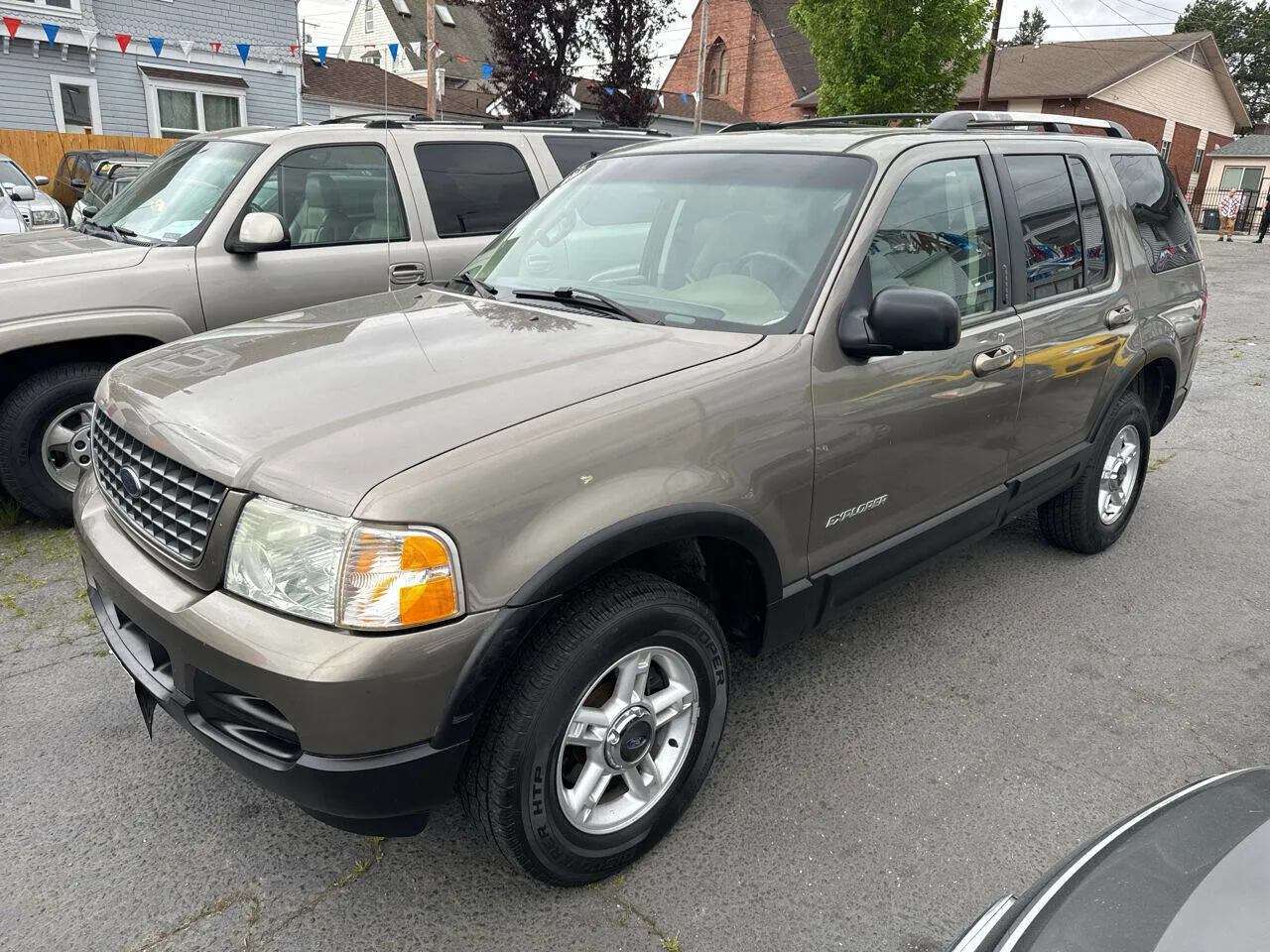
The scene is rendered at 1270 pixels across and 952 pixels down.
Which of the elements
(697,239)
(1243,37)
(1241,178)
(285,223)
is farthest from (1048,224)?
(1243,37)

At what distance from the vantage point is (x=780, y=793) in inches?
113

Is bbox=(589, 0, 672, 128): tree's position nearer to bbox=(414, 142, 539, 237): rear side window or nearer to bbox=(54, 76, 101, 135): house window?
bbox=(54, 76, 101, 135): house window

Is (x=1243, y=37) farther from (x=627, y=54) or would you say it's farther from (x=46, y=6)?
(x=46, y=6)

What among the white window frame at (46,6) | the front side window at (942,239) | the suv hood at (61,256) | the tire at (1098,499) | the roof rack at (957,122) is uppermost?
the white window frame at (46,6)

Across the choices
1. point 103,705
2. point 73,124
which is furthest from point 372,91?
point 103,705

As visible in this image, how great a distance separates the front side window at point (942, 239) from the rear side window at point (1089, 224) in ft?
2.67

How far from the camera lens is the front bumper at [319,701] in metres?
1.93

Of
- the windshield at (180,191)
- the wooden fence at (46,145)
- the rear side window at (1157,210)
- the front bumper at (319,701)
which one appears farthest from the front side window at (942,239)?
the wooden fence at (46,145)

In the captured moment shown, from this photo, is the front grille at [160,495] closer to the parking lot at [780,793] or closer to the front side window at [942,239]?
the parking lot at [780,793]

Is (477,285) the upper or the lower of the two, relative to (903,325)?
lower

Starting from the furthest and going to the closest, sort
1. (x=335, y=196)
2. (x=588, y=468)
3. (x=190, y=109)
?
(x=190, y=109), (x=335, y=196), (x=588, y=468)

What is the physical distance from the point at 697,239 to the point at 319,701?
1925 millimetres

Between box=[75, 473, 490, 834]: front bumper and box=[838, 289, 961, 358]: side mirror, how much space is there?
1405 mm

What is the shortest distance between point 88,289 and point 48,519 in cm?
118
